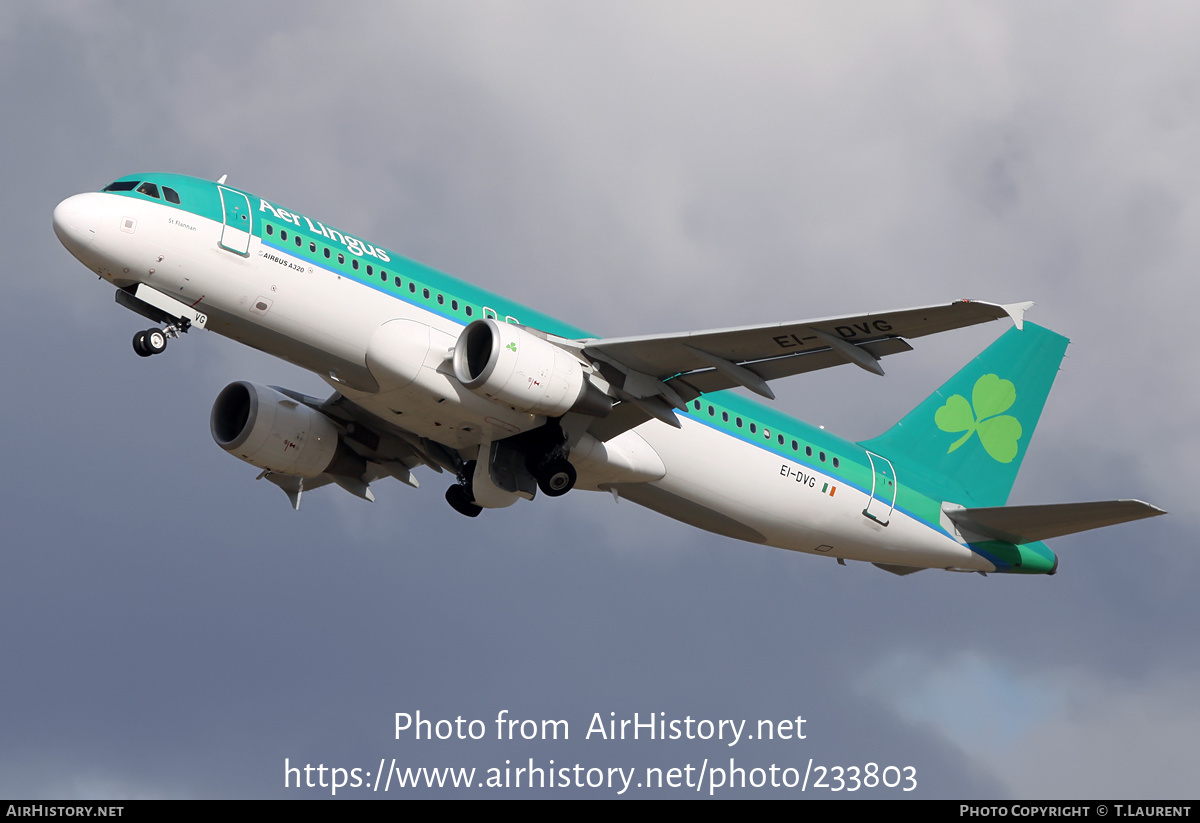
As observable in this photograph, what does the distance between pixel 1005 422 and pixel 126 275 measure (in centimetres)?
2339

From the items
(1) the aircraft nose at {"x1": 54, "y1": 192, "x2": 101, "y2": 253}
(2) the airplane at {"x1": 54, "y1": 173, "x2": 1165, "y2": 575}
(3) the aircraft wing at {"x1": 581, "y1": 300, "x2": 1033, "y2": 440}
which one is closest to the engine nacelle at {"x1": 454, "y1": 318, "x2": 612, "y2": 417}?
(2) the airplane at {"x1": 54, "y1": 173, "x2": 1165, "y2": 575}

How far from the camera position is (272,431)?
103ft

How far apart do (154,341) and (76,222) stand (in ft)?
8.18

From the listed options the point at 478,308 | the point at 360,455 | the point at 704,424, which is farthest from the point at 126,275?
the point at 704,424

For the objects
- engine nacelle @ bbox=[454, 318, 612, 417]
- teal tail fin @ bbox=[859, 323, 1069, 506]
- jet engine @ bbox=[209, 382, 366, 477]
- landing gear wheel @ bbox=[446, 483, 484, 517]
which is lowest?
engine nacelle @ bbox=[454, 318, 612, 417]

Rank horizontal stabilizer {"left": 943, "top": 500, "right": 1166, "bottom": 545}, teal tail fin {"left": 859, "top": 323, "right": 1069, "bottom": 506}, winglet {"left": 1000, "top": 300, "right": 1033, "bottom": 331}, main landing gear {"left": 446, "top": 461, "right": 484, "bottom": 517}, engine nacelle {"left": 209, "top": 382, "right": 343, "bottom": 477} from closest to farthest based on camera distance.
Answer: winglet {"left": 1000, "top": 300, "right": 1033, "bottom": 331}, horizontal stabilizer {"left": 943, "top": 500, "right": 1166, "bottom": 545}, engine nacelle {"left": 209, "top": 382, "right": 343, "bottom": 477}, main landing gear {"left": 446, "top": 461, "right": 484, "bottom": 517}, teal tail fin {"left": 859, "top": 323, "right": 1069, "bottom": 506}

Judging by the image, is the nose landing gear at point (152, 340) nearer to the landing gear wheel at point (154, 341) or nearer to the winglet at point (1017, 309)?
the landing gear wheel at point (154, 341)

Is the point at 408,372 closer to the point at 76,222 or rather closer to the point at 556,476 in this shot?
the point at 556,476

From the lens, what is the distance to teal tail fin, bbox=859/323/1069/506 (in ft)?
117

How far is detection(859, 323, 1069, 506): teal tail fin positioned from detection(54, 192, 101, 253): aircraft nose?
759 inches

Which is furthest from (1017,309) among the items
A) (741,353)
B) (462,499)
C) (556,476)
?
(462,499)

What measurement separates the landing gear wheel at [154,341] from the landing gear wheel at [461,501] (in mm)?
8977

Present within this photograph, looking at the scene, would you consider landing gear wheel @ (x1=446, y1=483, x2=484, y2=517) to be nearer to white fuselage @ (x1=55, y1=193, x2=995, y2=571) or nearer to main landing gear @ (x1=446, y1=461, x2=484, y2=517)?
main landing gear @ (x1=446, y1=461, x2=484, y2=517)

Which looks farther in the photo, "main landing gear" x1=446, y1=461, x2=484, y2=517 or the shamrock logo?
the shamrock logo
